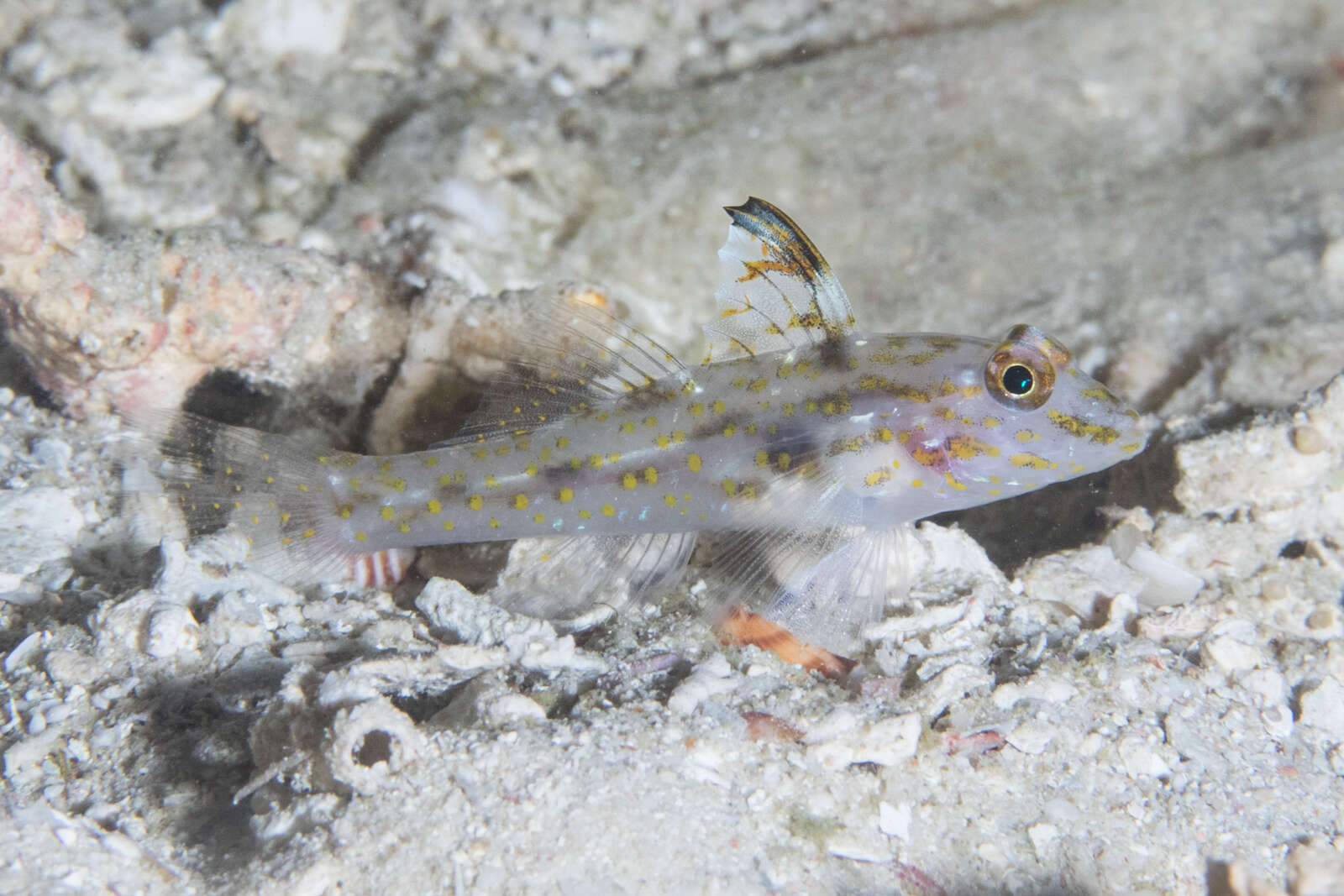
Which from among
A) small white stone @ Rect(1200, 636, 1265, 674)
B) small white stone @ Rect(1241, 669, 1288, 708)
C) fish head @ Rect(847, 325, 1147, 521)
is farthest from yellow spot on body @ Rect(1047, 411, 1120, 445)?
small white stone @ Rect(1241, 669, 1288, 708)

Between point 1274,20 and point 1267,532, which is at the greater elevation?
point 1274,20

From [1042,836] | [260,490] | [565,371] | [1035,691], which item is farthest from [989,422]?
[260,490]

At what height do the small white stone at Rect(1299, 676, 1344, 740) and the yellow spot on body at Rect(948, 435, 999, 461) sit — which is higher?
the yellow spot on body at Rect(948, 435, 999, 461)

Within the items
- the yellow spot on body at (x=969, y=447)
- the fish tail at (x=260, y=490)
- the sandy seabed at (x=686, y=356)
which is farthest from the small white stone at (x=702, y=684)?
the fish tail at (x=260, y=490)

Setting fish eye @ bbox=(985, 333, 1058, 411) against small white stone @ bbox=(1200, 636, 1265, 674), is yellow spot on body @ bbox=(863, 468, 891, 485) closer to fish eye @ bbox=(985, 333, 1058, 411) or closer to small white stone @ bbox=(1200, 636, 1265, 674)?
fish eye @ bbox=(985, 333, 1058, 411)

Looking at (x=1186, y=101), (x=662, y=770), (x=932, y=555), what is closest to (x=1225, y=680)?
(x=932, y=555)

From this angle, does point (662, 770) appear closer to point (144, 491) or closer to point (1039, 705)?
point (1039, 705)

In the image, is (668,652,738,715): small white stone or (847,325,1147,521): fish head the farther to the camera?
(847,325,1147,521): fish head
